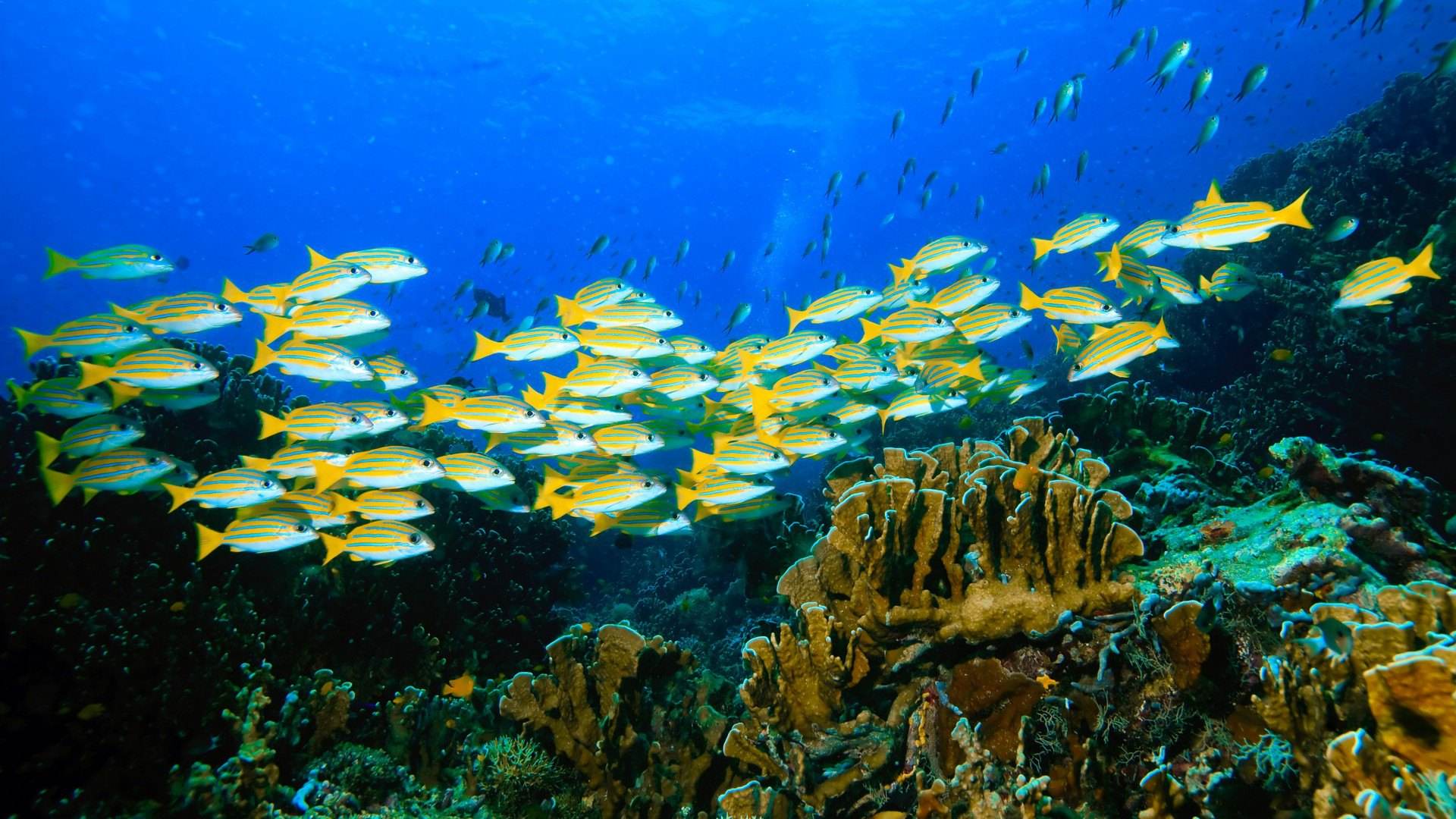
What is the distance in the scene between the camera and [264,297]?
5586mm

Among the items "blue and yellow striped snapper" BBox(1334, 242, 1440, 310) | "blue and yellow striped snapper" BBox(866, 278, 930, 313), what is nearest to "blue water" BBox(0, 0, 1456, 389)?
"blue and yellow striped snapper" BBox(866, 278, 930, 313)

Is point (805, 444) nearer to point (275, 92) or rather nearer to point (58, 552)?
point (58, 552)

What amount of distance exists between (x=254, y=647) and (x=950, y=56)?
63968 mm

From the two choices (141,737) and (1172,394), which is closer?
(141,737)

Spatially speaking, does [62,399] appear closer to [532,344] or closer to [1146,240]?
[532,344]

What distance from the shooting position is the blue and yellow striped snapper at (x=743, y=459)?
16.5 ft

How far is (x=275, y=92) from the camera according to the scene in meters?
67.8

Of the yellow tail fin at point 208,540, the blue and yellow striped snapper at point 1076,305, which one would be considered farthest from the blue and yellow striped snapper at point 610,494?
the blue and yellow striped snapper at point 1076,305

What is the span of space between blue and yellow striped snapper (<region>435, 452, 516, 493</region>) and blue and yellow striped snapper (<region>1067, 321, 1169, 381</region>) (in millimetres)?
4848

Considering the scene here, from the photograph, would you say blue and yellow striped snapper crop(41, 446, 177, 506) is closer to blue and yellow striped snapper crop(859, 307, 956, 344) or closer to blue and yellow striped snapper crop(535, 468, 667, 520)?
blue and yellow striped snapper crop(535, 468, 667, 520)

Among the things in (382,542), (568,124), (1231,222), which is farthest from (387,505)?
(568,124)

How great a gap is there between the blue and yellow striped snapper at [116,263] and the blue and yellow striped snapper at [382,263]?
5.72 feet

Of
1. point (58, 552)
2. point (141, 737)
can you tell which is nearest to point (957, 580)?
point (141, 737)

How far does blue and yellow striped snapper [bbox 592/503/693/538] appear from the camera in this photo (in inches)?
197
